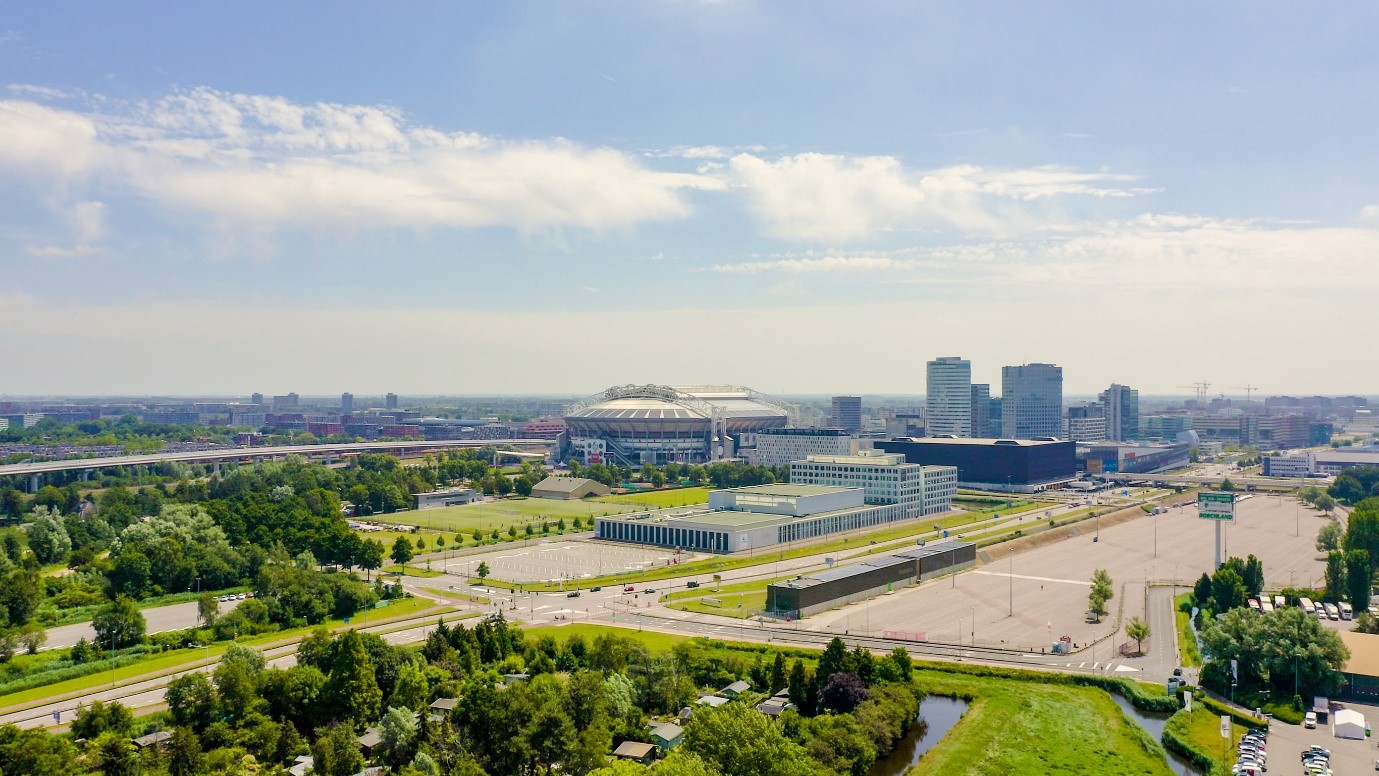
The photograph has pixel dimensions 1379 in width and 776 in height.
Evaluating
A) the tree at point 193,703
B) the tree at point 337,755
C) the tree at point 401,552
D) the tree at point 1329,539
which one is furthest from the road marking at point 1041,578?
the tree at point 193,703

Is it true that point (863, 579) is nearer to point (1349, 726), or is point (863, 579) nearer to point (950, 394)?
point (1349, 726)

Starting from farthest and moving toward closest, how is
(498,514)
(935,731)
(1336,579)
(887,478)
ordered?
(498,514) → (887,478) → (1336,579) → (935,731)

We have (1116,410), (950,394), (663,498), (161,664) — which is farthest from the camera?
(1116,410)

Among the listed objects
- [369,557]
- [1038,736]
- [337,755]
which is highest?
[369,557]

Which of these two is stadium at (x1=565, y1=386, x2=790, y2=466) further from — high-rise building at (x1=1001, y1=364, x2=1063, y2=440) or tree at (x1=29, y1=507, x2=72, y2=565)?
tree at (x1=29, y1=507, x2=72, y2=565)

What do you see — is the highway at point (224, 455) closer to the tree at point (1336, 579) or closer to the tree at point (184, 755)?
the tree at point (184, 755)

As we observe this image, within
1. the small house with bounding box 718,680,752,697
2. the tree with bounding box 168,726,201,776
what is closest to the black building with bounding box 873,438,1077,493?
the small house with bounding box 718,680,752,697

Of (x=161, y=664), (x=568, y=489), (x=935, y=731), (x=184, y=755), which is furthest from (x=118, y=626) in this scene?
(x=568, y=489)
